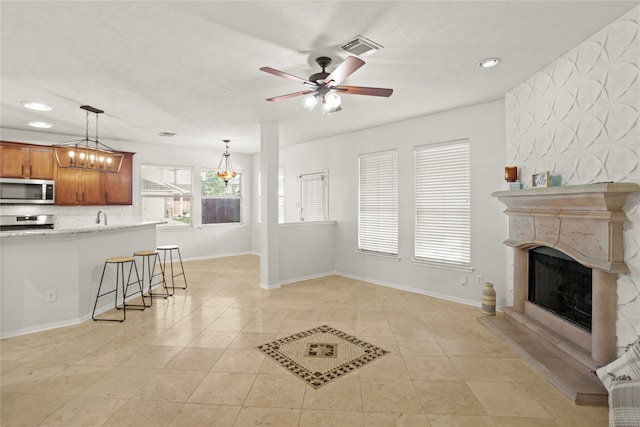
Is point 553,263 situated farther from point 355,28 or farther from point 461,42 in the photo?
point 355,28

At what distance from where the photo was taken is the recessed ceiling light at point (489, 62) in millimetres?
3127

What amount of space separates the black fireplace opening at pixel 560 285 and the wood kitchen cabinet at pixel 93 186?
742 cm

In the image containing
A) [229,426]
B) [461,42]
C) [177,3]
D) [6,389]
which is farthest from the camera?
[461,42]

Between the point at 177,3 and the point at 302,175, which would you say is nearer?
the point at 177,3

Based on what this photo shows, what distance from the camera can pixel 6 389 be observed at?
243cm

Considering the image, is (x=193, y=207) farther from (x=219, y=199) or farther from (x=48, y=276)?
(x=48, y=276)

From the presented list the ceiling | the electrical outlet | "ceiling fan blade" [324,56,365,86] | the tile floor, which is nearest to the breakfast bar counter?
the electrical outlet

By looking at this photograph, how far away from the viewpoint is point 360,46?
2797mm

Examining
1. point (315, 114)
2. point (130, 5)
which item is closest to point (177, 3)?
point (130, 5)

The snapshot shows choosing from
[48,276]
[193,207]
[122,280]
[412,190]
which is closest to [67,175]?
[193,207]

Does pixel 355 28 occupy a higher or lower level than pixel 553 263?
higher

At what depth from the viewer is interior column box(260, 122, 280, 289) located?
5.25m

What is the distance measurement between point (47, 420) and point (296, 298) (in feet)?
10.00

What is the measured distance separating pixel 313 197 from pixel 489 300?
4.01 m
